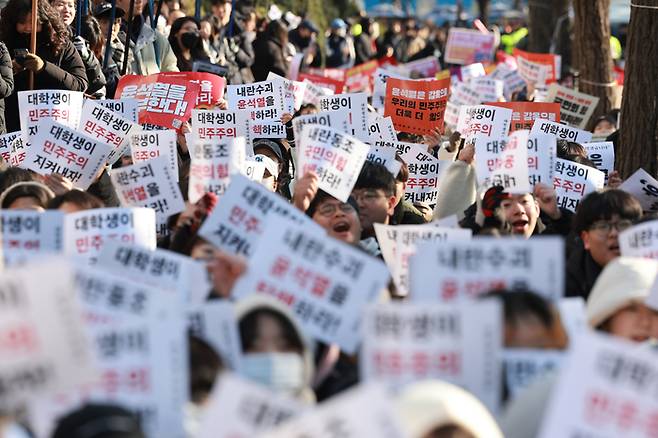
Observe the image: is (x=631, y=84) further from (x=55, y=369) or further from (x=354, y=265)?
(x=55, y=369)

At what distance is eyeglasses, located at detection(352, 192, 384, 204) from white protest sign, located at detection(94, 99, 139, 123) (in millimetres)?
2659

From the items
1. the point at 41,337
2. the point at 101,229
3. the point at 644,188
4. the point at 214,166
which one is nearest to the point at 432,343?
the point at 41,337

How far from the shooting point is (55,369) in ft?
12.1

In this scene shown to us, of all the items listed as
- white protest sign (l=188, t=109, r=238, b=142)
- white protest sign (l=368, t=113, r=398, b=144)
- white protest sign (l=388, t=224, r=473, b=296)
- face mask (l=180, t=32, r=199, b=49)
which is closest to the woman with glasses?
white protest sign (l=388, t=224, r=473, b=296)

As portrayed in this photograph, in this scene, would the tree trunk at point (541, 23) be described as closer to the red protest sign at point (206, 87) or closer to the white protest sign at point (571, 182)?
the red protest sign at point (206, 87)

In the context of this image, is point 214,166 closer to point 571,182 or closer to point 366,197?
point 366,197

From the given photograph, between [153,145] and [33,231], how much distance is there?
2.90 meters

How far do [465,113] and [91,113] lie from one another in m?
2.95

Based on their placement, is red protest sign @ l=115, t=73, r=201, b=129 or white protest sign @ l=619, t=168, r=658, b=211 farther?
red protest sign @ l=115, t=73, r=201, b=129

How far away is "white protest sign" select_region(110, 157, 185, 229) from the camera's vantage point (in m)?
7.42

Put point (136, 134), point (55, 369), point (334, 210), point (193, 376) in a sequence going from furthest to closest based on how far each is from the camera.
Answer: point (136, 134), point (334, 210), point (193, 376), point (55, 369)

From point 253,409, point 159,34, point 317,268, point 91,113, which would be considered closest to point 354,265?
point 317,268

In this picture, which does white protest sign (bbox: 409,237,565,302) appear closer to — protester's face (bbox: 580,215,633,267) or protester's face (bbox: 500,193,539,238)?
protester's face (bbox: 580,215,633,267)

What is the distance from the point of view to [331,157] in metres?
7.32
